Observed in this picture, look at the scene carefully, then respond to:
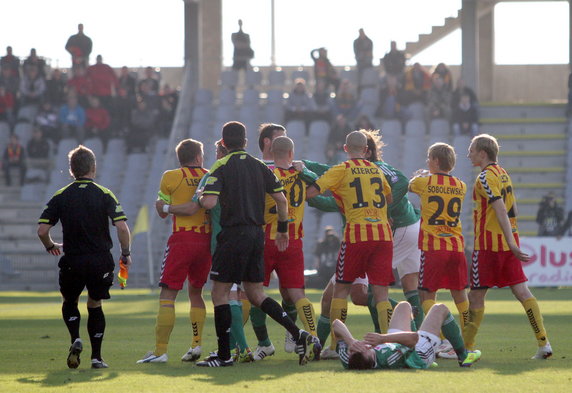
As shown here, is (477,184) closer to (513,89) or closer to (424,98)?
(424,98)

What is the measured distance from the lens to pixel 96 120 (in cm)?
3175

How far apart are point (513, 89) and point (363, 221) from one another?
28.9m

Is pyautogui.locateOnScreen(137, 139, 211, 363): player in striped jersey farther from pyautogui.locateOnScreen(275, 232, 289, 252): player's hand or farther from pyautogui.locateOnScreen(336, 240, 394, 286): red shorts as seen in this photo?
pyautogui.locateOnScreen(336, 240, 394, 286): red shorts

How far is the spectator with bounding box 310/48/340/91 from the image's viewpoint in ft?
102

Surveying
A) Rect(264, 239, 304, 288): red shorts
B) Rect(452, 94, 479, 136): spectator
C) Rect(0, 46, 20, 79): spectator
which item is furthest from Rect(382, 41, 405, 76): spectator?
Rect(264, 239, 304, 288): red shorts

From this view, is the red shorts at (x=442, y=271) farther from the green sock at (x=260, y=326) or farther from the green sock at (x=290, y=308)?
the green sock at (x=260, y=326)

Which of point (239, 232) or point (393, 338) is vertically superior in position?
point (239, 232)

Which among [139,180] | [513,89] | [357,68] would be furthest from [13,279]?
[513,89]

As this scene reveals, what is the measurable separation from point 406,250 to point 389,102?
1958cm

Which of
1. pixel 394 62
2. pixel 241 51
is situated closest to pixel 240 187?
pixel 394 62

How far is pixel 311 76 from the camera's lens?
3472 centimetres

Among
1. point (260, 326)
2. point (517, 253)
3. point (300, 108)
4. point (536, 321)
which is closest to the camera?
point (517, 253)

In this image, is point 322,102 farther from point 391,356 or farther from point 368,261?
point 391,356

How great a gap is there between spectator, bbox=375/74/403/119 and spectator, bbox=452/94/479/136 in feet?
5.12
